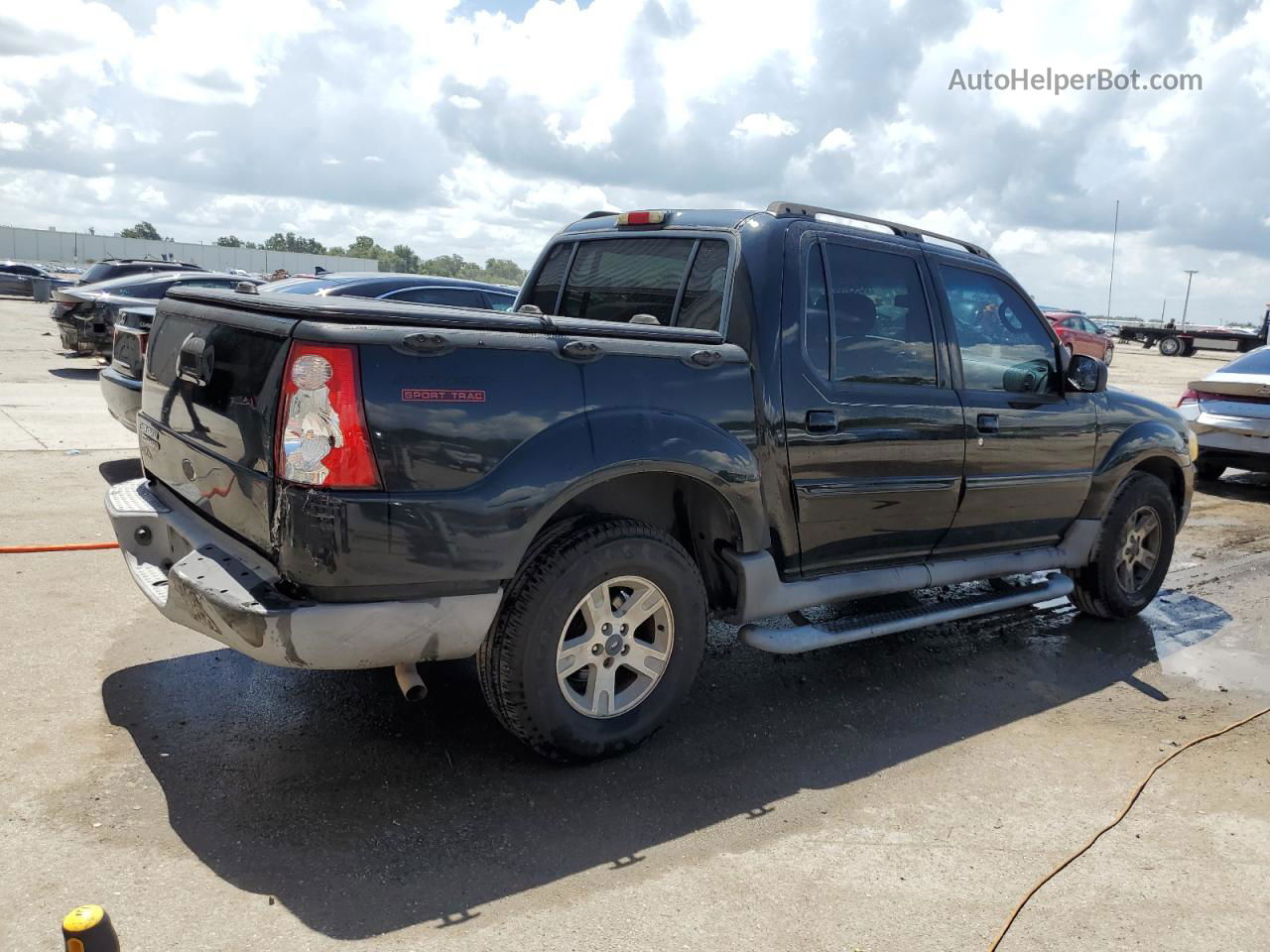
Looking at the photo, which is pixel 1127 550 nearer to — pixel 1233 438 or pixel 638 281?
pixel 638 281

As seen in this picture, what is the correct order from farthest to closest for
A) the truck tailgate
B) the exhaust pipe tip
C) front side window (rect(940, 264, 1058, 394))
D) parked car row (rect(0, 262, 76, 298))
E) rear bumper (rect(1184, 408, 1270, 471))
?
parked car row (rect(0, 262, 76, 298)) < rear bumper (rect(1184, 408, 1270, 471)) < front side window (rect(940, 264, 1058, 394)) < the exhaust pipe tip < the truck tailgate

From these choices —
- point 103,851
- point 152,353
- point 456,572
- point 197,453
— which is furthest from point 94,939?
point 152,353

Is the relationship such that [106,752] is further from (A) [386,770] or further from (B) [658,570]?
(B) [658,570]

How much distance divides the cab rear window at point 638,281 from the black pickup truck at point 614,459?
0.02 m

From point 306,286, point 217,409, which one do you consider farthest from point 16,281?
point 217,409

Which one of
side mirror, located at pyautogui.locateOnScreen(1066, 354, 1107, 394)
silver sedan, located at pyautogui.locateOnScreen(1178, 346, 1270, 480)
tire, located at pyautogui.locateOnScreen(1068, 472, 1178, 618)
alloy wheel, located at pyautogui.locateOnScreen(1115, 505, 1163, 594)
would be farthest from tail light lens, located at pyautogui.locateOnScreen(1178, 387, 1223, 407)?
side mirror, located at pyautogui.locateOnScreen(1066, 354, 1107, 394)

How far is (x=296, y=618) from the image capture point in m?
3.04

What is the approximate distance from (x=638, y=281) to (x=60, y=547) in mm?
3699

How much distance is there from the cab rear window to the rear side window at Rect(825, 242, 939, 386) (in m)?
0.52

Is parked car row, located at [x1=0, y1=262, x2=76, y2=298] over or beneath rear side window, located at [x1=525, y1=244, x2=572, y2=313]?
over

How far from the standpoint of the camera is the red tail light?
3.03 metres

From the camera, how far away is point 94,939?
1.91 meters

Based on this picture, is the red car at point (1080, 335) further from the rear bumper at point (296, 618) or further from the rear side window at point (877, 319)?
the rear bumper at point (296, 618)

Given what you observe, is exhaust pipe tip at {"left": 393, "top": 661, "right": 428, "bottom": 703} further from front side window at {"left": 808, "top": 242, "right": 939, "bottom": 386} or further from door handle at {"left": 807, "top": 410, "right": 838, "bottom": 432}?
front side window at {"left": 808, "top": 242, "right": 939, "bottom": 386}
